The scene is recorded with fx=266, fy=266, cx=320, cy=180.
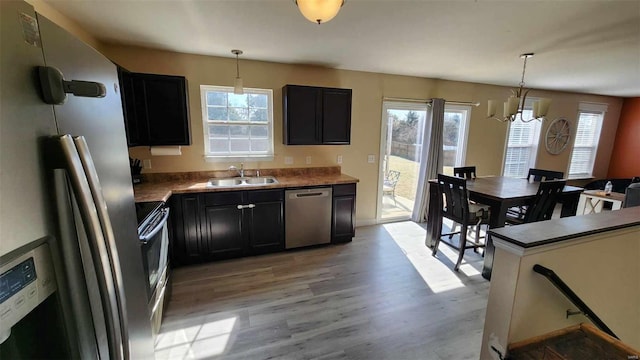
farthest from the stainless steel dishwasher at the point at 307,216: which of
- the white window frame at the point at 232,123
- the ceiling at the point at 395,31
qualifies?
Result: the ceiling at the point at 395,31

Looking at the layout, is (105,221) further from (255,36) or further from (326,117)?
(326,117)

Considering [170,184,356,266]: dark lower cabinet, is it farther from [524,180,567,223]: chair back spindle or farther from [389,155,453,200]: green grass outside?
[524,180,567,223]: chair back spindle

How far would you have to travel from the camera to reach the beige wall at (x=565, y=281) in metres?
1.37

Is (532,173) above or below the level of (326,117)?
below

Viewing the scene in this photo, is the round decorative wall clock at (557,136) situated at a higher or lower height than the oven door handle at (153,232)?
higher

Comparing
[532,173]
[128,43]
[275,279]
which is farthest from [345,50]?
[532,173]

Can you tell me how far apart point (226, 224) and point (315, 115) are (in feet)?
5.81

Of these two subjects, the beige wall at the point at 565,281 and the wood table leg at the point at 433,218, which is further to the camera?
the wood table leg at the point at 433,218

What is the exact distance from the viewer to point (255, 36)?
2.59 m

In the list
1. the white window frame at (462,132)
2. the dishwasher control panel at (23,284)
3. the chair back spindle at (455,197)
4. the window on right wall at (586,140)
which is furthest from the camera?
the window on right wall at (586,140)

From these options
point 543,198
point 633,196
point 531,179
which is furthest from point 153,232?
point 633,196

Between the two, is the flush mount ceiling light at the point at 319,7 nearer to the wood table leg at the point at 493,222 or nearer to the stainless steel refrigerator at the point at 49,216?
the stainless steel refrigerator at the point at 49,216

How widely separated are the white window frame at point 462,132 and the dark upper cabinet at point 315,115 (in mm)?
2187

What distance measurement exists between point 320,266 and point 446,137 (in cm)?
337
